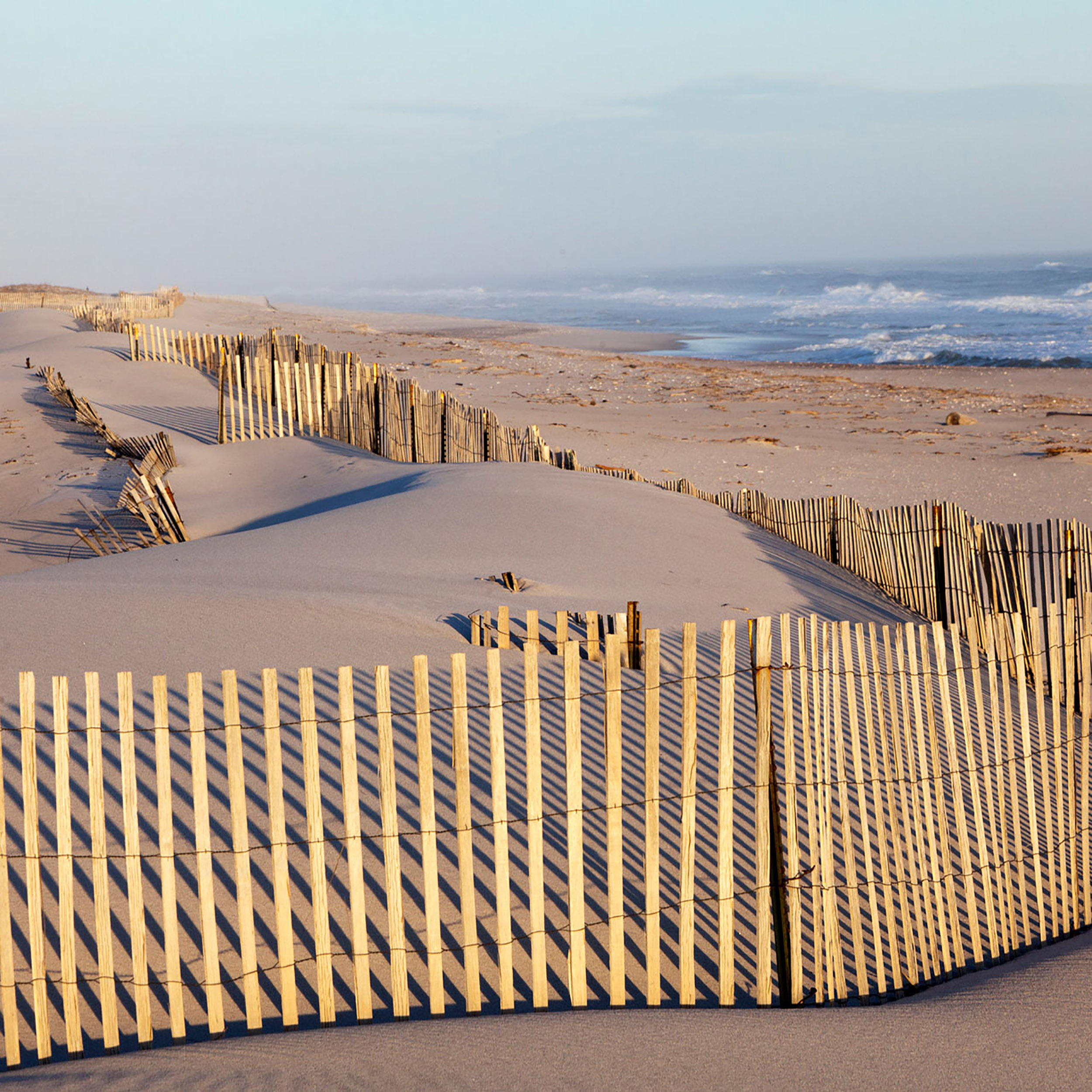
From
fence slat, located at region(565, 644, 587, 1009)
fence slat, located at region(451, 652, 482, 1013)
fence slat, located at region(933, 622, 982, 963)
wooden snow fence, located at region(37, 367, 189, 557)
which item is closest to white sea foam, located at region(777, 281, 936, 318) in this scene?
wooden snow fence, located at region(37, 367, 189, 557)

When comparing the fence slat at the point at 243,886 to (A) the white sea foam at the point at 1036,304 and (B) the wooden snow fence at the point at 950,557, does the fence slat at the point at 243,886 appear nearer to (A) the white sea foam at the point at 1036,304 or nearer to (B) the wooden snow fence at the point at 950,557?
(B) the wooden snow fence at the point at 950,557

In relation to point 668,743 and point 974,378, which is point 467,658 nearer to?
point 668,743

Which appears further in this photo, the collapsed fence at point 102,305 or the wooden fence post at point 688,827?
the collapsed fence at point 102,305

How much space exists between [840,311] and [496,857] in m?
54.5

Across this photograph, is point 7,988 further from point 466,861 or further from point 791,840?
point 791,840

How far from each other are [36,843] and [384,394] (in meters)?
8.80

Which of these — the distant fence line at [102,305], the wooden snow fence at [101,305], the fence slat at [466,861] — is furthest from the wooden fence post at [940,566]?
the distant fence line at [102,305]

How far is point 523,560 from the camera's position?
721 cm

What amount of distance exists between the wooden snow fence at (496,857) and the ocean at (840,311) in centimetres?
2661

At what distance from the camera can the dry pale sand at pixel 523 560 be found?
2682 millimetres

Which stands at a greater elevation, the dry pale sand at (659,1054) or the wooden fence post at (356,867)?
the wooden fence post at (356,867)

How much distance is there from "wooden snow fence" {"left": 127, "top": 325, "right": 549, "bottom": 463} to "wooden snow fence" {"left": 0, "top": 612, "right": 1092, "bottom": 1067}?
6700 mm

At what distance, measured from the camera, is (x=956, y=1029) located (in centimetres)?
282

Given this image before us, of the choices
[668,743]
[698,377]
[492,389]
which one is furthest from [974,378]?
[668,743]
